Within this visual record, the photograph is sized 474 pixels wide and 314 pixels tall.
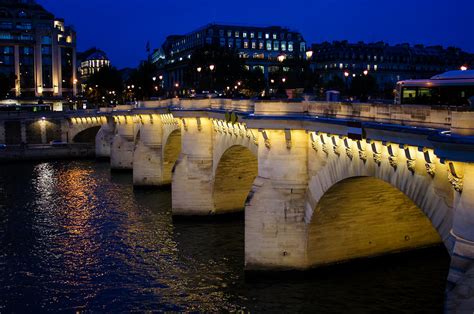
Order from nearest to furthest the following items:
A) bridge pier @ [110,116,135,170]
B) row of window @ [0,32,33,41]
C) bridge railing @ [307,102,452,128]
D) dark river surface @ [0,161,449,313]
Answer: bridge railing @ [307,102,452,128]
dark river surface @ [0,161,449,313]
bridge pier @ [110,116,135,170]
row of window @ [0,32,33,41]

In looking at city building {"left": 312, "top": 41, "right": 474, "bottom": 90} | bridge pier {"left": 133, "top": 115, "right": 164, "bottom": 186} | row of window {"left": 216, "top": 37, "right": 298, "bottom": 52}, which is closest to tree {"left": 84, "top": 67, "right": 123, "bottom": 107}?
row of window {"left": 216, "top": 37, "right": 298, "bottom": 52}

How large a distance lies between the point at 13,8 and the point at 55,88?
83.5 feet

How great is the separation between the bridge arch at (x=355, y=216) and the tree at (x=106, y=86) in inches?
5449

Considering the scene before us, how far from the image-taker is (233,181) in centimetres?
4403

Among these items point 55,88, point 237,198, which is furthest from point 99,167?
point 55,88

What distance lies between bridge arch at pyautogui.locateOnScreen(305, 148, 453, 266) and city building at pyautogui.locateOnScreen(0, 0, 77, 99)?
445 ft

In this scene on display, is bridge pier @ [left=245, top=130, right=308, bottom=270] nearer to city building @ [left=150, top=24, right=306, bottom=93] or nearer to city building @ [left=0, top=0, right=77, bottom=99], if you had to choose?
city building @ [left=150, top=24, right=306, bottom=93]

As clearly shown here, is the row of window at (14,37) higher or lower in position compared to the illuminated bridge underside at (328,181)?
higher

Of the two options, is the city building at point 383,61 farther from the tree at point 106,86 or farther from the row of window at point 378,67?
the tree at point 106,86

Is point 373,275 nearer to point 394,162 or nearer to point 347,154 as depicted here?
point 347,154

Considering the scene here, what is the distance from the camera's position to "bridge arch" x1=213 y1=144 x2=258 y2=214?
43.1 metres

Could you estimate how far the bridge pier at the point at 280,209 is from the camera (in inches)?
1131

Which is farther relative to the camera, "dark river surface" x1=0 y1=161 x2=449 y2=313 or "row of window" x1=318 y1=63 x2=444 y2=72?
"row of window" x1=318 y1=63 x2=444 y2=72

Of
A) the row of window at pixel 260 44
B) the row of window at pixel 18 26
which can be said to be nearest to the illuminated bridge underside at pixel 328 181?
the row of window at pixel 260 44
